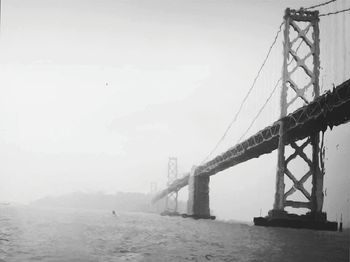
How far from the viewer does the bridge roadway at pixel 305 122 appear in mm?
21961

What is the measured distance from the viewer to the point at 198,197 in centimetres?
5447

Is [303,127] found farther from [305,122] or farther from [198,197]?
[198,197]

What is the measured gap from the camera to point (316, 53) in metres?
30.5

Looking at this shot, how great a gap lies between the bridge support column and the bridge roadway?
14.5m

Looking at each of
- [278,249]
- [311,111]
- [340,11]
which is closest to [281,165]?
[311,111]

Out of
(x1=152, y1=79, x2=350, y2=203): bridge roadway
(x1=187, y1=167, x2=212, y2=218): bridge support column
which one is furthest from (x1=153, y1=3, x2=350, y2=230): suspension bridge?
(x1=187, y1=167, x2=212, y2=218): bridge support column

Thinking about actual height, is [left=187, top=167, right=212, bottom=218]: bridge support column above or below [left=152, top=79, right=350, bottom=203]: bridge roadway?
below

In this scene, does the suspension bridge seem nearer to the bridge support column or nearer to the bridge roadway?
the bridge roadway

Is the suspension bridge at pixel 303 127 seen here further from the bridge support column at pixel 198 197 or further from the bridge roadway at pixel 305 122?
the bridge support column at pixel 198 197

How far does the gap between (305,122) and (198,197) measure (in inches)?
1210

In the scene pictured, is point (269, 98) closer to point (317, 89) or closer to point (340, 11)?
point (317, 89)

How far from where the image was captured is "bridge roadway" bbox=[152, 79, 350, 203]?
2196 cm

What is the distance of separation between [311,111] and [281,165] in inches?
179

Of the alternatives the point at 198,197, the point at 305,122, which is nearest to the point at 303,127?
the point at 305,122
